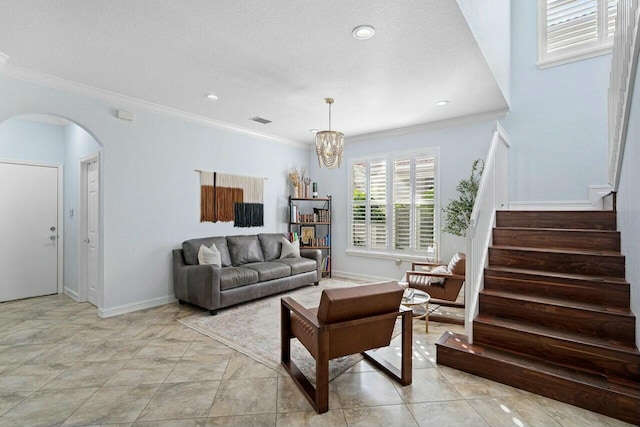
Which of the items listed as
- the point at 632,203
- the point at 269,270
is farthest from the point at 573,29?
the point at 269,270

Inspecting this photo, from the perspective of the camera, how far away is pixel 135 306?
4.14 m

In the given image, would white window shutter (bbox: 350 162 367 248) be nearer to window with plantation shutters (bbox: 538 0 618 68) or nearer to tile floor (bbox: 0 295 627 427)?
tile floor (bbox: 0 295 627 427)

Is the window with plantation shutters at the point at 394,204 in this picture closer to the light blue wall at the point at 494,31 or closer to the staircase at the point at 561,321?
the light blue wall at the point at 494,31

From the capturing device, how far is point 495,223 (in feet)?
12.0

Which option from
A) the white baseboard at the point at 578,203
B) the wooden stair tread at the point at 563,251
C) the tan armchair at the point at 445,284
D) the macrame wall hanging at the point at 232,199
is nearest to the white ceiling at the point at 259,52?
the macrame wall hanging at the point at 232,199

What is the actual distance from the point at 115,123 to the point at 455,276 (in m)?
4.62

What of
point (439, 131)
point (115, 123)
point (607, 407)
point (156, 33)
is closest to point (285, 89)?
point (156, 33)

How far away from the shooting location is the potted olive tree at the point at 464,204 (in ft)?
14.9

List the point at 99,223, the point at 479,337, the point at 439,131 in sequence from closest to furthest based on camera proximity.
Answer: the point at 479,337 → the point at 99,223 → the point at 439,131

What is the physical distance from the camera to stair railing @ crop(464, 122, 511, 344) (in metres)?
2.76

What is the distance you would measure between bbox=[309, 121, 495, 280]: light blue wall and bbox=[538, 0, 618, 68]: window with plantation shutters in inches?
47.4

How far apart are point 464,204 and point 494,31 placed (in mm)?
2162

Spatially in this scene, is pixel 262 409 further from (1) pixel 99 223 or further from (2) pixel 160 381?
(1) pixel 99 223

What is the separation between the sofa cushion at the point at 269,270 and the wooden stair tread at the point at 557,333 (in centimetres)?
284
